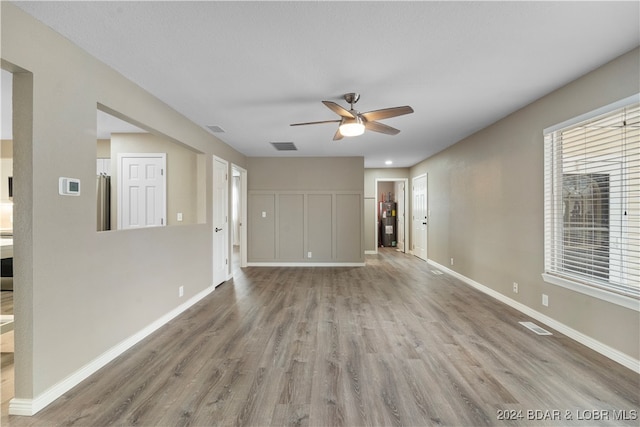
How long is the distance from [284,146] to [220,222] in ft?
6.02

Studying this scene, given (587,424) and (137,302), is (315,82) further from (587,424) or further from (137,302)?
(587,424)

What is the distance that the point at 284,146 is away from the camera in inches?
212

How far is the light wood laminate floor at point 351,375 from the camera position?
5.69 ft

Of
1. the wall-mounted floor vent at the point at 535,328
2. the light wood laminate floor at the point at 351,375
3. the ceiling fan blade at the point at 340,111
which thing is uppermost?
the ceiling fan blade at the point at 340,111

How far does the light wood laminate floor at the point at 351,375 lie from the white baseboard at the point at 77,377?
5 cm

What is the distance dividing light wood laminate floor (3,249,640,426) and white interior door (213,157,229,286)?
1.22 metres

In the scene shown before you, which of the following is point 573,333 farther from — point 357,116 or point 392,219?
point 392,219

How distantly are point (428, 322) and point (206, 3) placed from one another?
11.3 feet

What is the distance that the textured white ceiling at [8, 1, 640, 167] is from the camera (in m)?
1.76

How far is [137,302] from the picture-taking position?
2.75 metres

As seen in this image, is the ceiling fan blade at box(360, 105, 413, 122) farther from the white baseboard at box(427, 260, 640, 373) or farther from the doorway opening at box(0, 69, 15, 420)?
the doorway opening at box(0, 69, 15, 420)

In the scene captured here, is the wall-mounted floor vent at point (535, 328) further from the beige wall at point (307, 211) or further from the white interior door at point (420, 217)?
the white interior door at point (420, 217)

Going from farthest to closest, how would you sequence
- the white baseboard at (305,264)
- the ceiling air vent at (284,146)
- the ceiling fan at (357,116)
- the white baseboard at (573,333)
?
the white baseboard at (305,264)
the ceiling air vent at (284,146)
the ceiling fan at (357,116)
the white baseboard at (573,333)

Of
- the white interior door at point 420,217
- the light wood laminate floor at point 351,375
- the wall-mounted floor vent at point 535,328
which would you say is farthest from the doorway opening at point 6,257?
the white interior door at point 420,217
